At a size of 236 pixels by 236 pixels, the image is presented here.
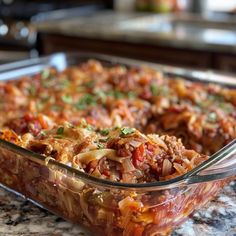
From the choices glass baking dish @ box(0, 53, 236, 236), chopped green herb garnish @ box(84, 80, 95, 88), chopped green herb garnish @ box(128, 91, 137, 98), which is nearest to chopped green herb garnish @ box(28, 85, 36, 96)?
chopped green herb garnish @ box(84, 80, 95, 88)

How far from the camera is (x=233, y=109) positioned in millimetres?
1945

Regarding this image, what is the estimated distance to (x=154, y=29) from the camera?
3.49 metres

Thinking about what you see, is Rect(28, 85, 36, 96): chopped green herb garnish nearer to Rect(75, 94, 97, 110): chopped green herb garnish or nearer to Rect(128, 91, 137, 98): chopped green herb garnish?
Rect(75, 94, 97, 110): chopped green herb garnish

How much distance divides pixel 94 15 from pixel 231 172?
127 inches

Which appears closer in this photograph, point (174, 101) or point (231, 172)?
point (231, 172)

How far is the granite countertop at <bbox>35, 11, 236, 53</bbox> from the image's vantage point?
10.1 ft

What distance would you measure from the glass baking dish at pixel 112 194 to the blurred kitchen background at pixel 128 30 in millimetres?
1911

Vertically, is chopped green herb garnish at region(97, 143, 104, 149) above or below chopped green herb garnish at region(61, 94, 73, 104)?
above

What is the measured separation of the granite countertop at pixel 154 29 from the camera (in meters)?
3.09

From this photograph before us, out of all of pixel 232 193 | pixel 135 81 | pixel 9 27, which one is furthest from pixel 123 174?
pixel 9 27

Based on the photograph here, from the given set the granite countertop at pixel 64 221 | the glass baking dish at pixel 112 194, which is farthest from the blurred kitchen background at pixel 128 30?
the glass baking dish at pixel 112 194

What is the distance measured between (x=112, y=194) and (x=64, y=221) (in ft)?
0.84

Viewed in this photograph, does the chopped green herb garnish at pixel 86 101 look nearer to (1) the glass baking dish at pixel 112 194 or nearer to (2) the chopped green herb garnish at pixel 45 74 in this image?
(2) the chopped green herb garnish at pixel 45 74

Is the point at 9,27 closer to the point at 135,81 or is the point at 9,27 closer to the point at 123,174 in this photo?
the point at 135,81
